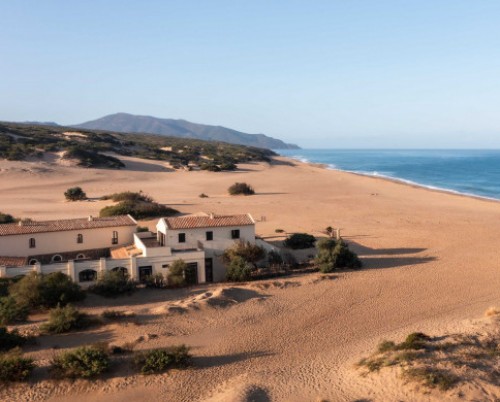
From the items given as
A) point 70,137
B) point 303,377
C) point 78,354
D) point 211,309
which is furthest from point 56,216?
point 70,137

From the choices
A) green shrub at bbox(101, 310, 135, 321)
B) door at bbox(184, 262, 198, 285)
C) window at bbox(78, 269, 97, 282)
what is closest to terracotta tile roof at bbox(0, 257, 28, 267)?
window at bbox(78, 269, 97, 282)

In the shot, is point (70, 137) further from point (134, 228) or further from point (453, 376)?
point (453, 376)

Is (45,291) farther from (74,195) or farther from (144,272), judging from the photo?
(74,195)

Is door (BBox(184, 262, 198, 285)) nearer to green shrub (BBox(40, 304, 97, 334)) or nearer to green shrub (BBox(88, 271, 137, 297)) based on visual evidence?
green shrub (BBox(88, 271, 137, 297))

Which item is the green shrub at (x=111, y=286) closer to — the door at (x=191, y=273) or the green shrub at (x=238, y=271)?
the door at (x=191, y=273)

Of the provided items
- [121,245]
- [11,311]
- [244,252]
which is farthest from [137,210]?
[11,311]
